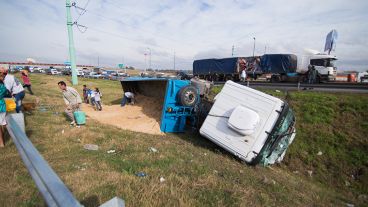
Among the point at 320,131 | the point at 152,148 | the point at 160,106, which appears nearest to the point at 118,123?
the point at 160,106

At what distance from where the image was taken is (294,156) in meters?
7.62

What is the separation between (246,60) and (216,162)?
19.2 m

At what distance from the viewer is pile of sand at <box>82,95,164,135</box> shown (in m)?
8.29

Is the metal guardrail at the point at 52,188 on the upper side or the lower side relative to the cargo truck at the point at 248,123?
upper

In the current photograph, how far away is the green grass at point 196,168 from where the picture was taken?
10.6ft

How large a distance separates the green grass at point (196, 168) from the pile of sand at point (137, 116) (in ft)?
3.71

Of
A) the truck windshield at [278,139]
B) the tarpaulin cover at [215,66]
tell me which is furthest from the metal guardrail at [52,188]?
the tarpaulin cover at [215,66]

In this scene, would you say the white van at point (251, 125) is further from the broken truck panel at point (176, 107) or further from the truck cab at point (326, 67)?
the truck cab at point (326, 67)

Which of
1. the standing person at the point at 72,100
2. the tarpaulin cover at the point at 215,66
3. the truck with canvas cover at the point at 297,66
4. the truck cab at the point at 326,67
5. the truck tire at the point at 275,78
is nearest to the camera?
the standing person at the point at 72,100

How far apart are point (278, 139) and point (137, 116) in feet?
18.3

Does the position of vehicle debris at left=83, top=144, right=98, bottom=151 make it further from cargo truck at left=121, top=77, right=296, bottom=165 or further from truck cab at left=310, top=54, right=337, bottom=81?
truck cab at left=310, top=54, right=337, bottom=81

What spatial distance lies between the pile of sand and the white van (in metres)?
2.49

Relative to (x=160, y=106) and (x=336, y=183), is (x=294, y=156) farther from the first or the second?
(x=160, y=106)

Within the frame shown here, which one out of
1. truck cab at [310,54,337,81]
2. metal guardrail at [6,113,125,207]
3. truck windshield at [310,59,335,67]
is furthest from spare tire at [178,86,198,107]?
truck windshield at [310,59,335,67]
